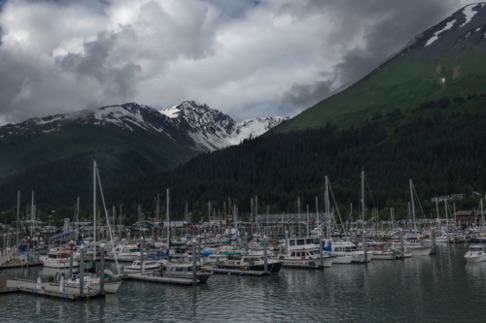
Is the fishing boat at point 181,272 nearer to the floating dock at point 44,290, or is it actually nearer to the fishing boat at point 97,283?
the fishing boat at point 97,283

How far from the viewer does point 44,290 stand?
2682 inches

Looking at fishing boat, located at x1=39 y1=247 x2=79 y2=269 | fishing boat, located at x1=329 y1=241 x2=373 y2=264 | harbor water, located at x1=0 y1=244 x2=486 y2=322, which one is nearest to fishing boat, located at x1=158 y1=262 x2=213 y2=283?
harbor water, located at x1=0 y1=244 x2=486 y2=322

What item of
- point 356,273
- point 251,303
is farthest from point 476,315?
point 356,273

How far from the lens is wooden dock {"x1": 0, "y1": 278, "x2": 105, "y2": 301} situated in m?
63.9

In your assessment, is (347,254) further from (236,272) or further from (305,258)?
(236,272)

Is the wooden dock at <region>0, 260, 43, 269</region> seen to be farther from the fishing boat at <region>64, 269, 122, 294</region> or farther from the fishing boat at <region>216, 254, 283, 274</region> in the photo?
the fishing boat at <region>64, 269, 122, 294</region>

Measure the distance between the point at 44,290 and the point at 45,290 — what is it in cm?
13

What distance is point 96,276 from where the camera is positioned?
234 feet

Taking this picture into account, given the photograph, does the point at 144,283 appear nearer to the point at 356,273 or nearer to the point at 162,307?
the point at 162,307

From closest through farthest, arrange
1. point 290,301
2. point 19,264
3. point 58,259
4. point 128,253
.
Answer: point 290,301 < point 58,259 < point 19,264 < point 128,253

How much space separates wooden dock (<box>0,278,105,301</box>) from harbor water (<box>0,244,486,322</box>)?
31.3 inches

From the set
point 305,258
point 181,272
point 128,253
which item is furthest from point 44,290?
point 128,253

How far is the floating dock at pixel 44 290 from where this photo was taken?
210ft

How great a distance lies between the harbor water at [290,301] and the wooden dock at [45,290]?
0.80 m
